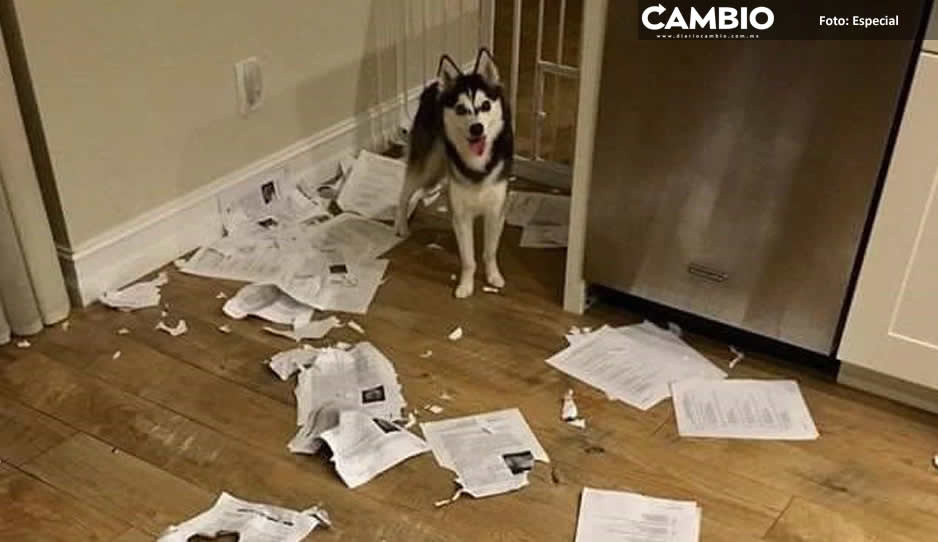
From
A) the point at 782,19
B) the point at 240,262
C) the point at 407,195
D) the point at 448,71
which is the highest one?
the point at 782,19

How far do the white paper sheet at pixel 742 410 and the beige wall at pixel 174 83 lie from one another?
1330 millimetres

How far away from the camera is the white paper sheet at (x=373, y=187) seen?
2.86 meters

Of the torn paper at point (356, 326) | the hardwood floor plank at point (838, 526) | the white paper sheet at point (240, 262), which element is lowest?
the hardwood floor plank at point (838, 526)

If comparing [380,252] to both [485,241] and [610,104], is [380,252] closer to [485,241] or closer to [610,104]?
[485,241]

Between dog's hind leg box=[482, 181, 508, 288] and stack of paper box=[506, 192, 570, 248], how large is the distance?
19cm

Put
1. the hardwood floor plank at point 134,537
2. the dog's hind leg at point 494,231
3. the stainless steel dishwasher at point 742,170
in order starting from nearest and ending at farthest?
the hardwood floor plank at point 134,537, the stainless steel dishwasher at point 742,170, the dog's hind leg at point 494,231

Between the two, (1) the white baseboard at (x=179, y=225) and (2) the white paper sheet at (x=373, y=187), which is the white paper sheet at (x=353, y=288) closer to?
(2) the white paper sheet at (x=373, y=187)

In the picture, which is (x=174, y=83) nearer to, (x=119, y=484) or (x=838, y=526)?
(x=119, y=484)

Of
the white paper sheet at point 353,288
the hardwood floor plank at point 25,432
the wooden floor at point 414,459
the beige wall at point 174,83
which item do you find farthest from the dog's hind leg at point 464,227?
the hardwood floor plank at point 25,432

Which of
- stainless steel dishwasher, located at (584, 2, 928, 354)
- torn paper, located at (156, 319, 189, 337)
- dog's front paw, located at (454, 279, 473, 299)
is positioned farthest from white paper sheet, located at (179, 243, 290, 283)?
stainless steel dishwasher, located at (584, 2, 928, 354)

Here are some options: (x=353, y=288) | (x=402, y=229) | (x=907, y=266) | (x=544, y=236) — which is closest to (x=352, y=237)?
(x=402, y=229)

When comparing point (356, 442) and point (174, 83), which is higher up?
point (174, 83)

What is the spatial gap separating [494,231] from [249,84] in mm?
774

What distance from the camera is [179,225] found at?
2.57 metres
